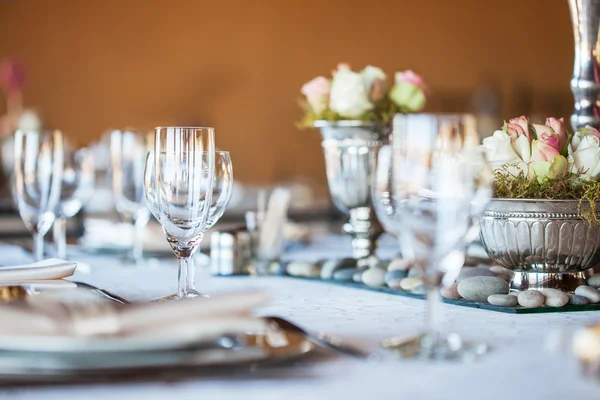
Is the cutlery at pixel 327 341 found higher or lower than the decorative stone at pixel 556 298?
higher

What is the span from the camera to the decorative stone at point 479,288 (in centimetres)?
108

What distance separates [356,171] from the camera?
65.0 inches

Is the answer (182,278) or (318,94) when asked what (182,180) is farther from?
(318,94)

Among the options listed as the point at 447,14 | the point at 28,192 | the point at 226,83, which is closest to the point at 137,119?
the point at 226,83

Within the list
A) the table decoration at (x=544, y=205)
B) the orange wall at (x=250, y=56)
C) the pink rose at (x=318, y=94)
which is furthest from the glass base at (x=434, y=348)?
the orange wall at (x=250, y=56)

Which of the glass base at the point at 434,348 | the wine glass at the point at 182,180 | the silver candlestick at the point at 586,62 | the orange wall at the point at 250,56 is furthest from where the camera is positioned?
the orange wall at the point at 250,56

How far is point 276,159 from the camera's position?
22.9 feet

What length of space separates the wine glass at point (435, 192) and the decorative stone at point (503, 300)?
0.92 feet

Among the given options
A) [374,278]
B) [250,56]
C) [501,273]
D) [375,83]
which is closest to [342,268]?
[374,278]

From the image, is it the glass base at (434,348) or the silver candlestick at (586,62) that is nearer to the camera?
the glass base at (434,348)

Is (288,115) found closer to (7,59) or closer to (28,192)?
(7,59)

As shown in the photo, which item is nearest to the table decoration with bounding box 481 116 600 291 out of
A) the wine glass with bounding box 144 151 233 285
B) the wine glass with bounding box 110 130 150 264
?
the wine glass with bounding box 144 151 233 285

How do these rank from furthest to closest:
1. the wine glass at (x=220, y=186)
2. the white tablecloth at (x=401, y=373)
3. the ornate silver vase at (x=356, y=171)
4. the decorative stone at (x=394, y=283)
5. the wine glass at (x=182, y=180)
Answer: the ornate silver vase at (x=356, y=171), the decorative stone at (x=394, y=283), the wine glass at (x=220, y=186), the wine glass at (x=182, y=180), the white tablecloth at (x=401, y=373)

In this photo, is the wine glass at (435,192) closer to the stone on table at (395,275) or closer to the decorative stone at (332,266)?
the stone on table at (395,275)
